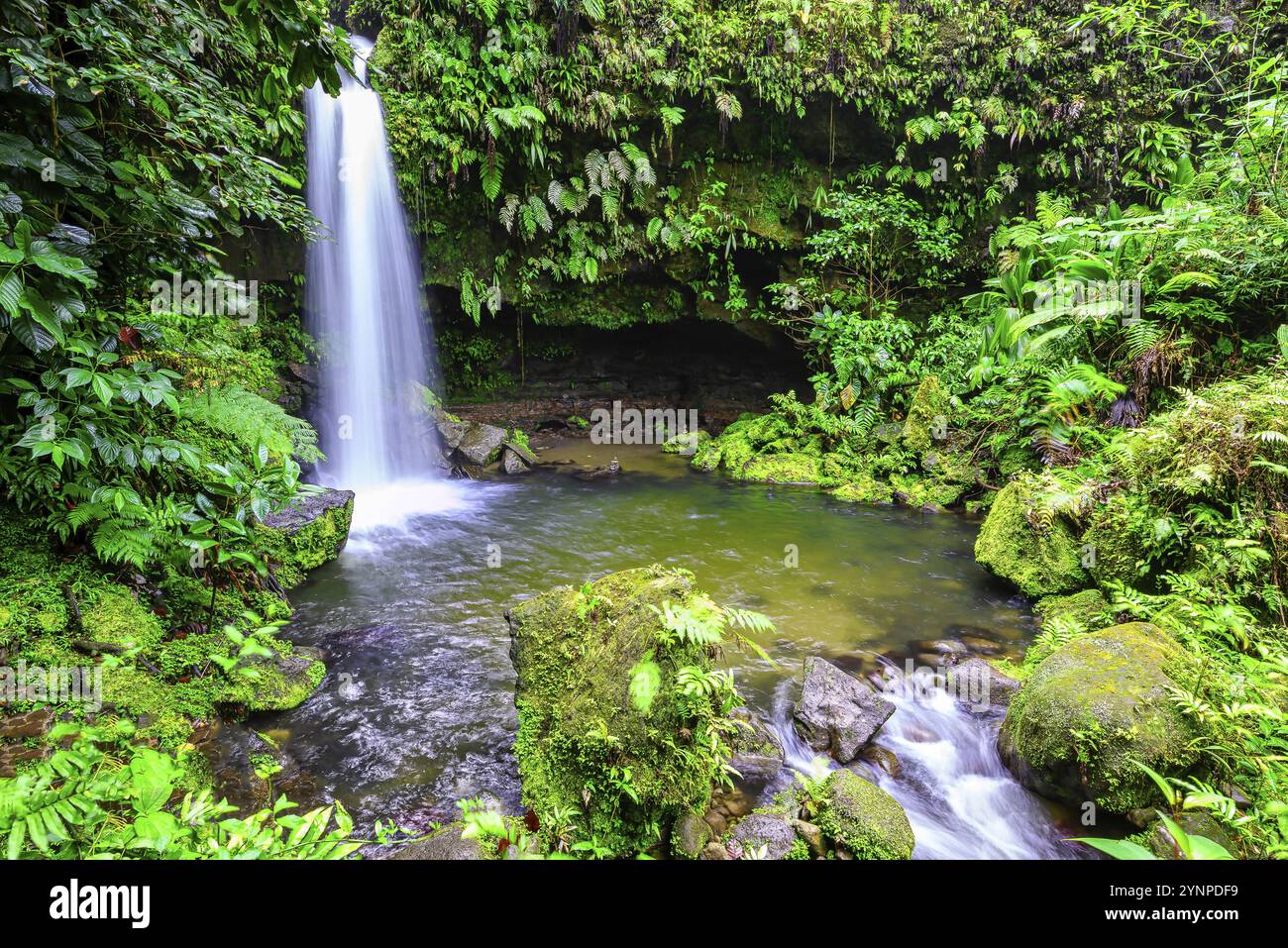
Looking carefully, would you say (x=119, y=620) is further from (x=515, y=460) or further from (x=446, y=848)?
(x=515, y=460)

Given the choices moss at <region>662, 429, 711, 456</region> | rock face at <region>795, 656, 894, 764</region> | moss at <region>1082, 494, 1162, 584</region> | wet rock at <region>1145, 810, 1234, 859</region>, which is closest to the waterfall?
moss at <region>662, 429, 711, 456</region>

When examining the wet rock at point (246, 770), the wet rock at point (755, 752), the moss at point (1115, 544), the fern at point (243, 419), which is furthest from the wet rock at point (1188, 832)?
the fern at point (243, 419)

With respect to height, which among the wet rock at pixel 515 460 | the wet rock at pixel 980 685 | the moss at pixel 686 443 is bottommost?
the wet rock at pixel 980 685

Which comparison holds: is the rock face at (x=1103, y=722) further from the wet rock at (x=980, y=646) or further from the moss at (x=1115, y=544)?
the moss at (x=1115, y=544)

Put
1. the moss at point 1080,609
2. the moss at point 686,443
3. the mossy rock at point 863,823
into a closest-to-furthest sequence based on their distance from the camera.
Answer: the mossy rock at point 863,823, the moss at point 1080,609, the moss at point 686,443

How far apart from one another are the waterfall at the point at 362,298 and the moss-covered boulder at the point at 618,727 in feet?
27.5

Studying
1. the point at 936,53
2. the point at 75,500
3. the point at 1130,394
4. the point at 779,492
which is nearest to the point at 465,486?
the point at 779,492

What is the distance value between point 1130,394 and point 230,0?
8637 mm

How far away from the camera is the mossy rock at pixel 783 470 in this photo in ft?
35.0

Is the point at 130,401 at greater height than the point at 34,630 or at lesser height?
greater

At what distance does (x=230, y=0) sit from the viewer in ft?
7.28

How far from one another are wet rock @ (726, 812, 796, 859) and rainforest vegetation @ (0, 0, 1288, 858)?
0.33 feet

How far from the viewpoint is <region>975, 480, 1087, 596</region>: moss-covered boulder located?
224 inches
